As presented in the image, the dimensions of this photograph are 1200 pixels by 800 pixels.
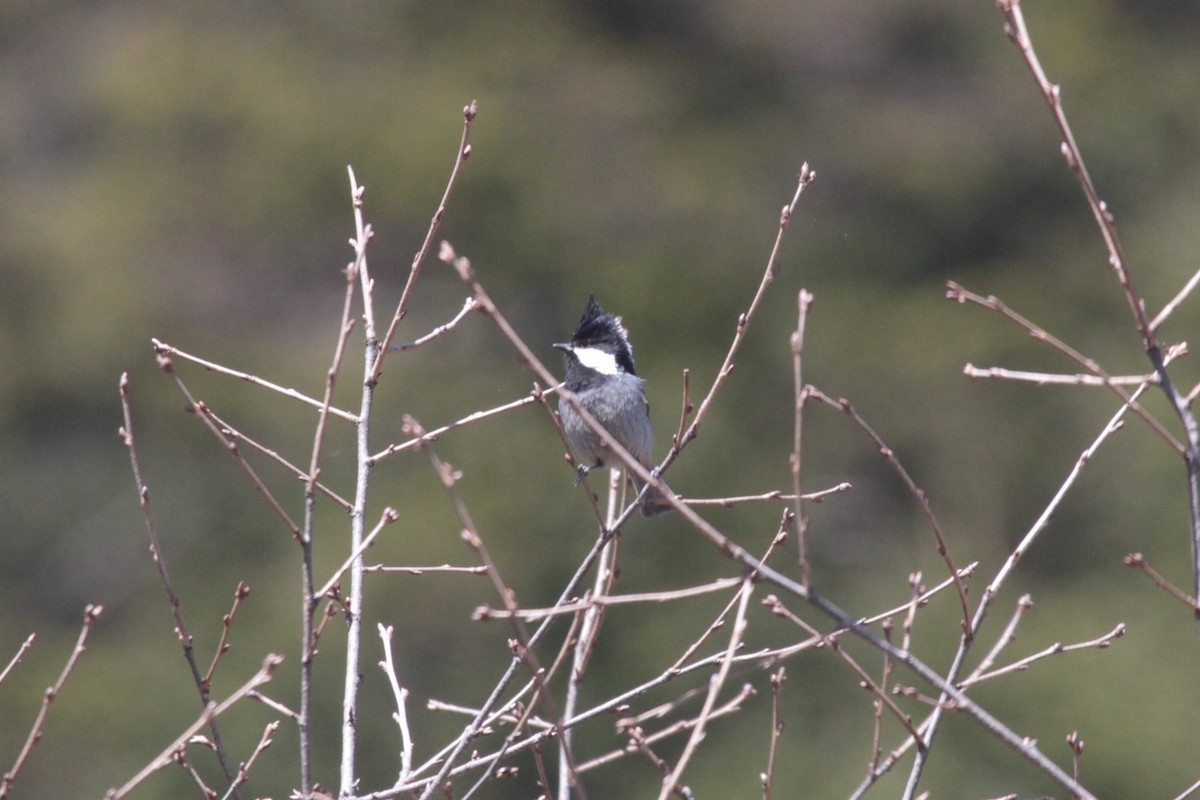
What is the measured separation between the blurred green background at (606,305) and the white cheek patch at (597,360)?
6289mm

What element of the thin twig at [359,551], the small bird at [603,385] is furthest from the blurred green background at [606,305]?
the thin twig at [359,551]

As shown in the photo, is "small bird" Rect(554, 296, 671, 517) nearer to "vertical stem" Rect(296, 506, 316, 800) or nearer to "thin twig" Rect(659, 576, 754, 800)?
"vertical stem" Rect(296, 506, 316, 800)

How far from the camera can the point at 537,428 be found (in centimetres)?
1293

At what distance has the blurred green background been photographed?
38.2ft

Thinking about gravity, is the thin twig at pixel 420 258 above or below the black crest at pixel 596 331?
above

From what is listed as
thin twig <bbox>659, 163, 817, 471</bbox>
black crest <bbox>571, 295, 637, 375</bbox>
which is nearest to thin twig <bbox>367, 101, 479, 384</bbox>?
thin twig <bbox>659, 163, 817, 471</bbox>

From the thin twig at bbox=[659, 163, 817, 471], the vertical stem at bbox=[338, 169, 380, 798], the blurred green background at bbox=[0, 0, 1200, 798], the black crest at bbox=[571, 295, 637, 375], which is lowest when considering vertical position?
the blurred green background at bbox=[0, 0, 1200, 798]

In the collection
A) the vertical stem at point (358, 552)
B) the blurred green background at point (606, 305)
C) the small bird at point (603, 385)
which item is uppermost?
the vertical stem at point (358, 552)

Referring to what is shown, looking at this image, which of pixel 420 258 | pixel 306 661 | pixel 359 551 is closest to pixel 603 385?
pixel 420 258

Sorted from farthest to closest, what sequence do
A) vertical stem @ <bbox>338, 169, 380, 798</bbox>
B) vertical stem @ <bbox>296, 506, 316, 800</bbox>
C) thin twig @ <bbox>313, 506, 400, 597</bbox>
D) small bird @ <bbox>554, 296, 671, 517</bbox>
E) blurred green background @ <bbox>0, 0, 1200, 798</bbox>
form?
blurred green background @ <bbox>0, 0, 1200, 798</bbox> → small bird @ <bbox>554, 296, 671, 517</bbox> → vertical stem @ <bbox>338, 169, 380, 798</bbox> → thin twig @ <bbox>313, 506, 400, 597</bbox> → vertical stem @ <bbox>296, 506, 316, 800</bbox>

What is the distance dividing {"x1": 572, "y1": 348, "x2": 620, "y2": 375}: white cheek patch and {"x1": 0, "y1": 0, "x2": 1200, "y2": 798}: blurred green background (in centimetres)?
629

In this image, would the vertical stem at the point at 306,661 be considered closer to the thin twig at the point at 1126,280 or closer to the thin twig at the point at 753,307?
the thin twig at the point at 753,307

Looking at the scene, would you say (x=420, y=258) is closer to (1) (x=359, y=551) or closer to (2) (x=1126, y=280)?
(1) (x=359, y=551)

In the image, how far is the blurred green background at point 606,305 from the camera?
11.6 metres
